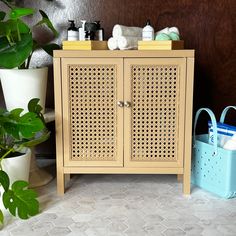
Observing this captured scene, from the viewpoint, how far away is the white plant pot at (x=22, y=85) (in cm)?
166

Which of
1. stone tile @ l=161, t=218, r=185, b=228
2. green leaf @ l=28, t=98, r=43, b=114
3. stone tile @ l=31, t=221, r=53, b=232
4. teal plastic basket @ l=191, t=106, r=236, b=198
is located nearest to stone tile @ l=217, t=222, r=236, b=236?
stone tile @ l=161, t=218, r=185, b=228

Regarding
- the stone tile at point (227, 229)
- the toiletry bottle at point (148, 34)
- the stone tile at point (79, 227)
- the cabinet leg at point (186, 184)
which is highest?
the toiletry bottle at point (148, 34)

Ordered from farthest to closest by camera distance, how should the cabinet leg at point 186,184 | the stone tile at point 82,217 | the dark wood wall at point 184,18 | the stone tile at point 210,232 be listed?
the dark wood wall at point 184,18 < the cabinet leg at point 186,184 < the stone tile at point 82,217 < the stone tile at point 210,232

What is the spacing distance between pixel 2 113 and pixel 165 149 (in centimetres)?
69

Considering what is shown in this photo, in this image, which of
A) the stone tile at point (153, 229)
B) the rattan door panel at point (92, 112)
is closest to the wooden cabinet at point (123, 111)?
the rattan door panel at point (92, 112)

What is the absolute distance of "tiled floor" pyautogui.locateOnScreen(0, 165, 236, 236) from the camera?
1402 millimetres

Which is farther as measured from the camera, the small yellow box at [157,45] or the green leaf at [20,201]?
the small yellow box at [157,45]

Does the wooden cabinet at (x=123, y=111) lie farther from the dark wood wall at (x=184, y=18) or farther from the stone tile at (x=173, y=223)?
the dark wood wall at (x=184, y=18)

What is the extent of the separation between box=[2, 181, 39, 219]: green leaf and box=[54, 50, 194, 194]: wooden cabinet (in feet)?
0.88

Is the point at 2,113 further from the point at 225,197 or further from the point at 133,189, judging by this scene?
the point at 225,197

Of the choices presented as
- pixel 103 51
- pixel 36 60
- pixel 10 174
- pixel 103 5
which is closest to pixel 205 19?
pixel 103 5

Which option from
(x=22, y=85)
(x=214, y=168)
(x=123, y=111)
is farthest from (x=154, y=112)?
(x=22, y=85)

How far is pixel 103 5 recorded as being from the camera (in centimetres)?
201

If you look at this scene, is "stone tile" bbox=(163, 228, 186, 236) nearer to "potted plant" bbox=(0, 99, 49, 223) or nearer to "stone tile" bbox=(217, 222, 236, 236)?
"stone tile" bbox=(217, 222, 236, 236)
